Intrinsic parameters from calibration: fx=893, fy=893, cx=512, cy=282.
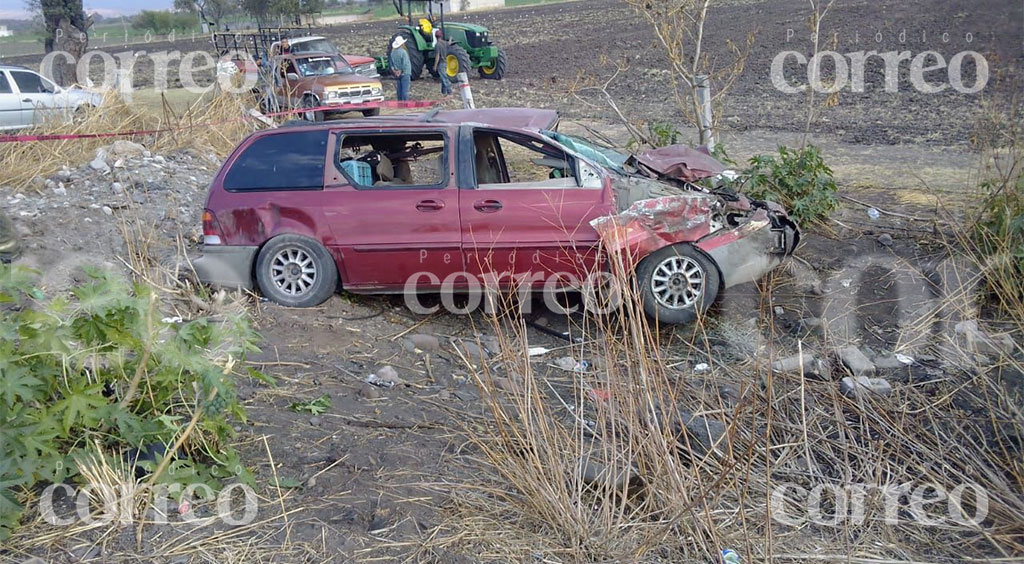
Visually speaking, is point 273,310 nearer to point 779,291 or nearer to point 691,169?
point 691,169

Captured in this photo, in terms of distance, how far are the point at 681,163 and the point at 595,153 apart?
2.29 feet

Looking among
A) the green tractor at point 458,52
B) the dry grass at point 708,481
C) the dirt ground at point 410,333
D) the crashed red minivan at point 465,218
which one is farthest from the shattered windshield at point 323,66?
the dry grass at point 708,481

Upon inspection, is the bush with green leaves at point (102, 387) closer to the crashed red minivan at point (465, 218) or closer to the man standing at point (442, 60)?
the crashed red minivan at point (465, 218)

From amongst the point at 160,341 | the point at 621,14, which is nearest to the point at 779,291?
the point at 160,341

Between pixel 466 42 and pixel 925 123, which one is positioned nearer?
pixel 925 123

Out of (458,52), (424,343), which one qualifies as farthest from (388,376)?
(458,52)

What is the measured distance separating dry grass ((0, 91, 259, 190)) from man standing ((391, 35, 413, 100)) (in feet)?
18.1

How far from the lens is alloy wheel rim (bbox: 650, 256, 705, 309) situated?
264 inches

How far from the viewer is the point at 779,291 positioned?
299 inches

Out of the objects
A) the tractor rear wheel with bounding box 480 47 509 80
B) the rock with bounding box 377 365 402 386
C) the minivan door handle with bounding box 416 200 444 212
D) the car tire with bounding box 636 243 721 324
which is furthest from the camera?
the tractor rear wheel with bounding box 480 47 509 80

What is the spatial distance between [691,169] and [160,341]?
14.7 feet

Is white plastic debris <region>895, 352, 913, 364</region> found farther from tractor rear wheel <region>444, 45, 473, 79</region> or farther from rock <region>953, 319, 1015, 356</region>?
tractor rear wheel <region>444, 45, 473, 79</region>

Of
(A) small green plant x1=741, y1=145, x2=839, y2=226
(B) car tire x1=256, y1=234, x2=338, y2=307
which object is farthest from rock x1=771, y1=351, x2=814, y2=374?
(B) car tire x1=256, y1=234, x2=338, y2=307

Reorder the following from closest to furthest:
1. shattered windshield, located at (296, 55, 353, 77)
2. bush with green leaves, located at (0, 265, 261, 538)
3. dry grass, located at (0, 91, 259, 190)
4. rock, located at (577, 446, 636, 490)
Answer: rock, located at (577, 446, 636, 490) → bush with green leaves, located at (0, 265, 261, 538) → dry grass, located at (0, 91, 259, 190) → shattered windshield, located at (296, 55, 353, 77)
